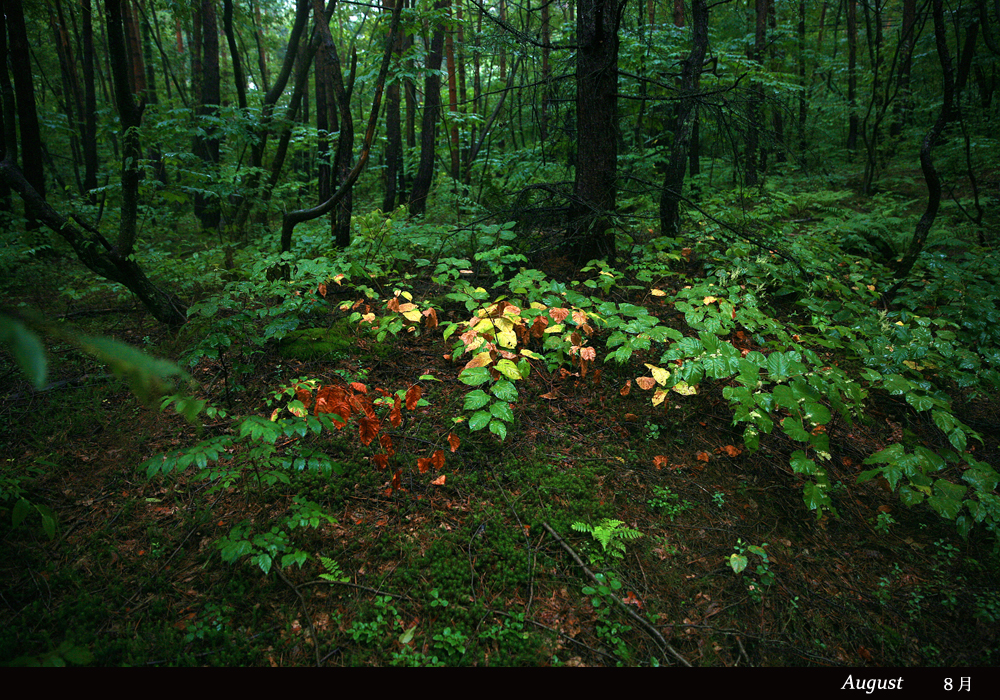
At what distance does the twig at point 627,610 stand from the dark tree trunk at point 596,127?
292 cm

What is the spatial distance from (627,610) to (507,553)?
69 cm

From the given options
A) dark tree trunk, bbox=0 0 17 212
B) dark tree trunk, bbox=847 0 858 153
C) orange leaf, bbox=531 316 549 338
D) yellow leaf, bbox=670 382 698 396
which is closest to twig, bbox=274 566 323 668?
orange leaf, bbox=531 316 549 338

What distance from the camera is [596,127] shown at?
14.6 feet

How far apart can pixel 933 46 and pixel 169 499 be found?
720 inches

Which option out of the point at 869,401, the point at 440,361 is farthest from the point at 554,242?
the point at 869,401

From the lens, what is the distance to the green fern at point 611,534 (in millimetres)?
2535

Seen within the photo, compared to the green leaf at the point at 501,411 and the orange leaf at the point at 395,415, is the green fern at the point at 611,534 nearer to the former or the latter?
the green leaf at the point at 501,411

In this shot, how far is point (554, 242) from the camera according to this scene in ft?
15.8

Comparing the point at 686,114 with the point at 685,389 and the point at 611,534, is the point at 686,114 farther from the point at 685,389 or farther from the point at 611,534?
the point at 611,534

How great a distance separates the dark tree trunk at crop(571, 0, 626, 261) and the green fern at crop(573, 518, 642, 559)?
9.02ft

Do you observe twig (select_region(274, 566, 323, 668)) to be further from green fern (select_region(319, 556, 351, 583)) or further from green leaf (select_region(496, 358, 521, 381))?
green leaf (select_region(496, 358, 521, 381))

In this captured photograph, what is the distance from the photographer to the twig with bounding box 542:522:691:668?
2120mm

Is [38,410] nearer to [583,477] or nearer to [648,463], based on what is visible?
[583,477]

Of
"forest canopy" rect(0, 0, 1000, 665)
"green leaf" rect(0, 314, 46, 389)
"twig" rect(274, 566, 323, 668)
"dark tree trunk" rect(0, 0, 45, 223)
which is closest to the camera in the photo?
"green leaf" rect(0, 314, 46, 389)
